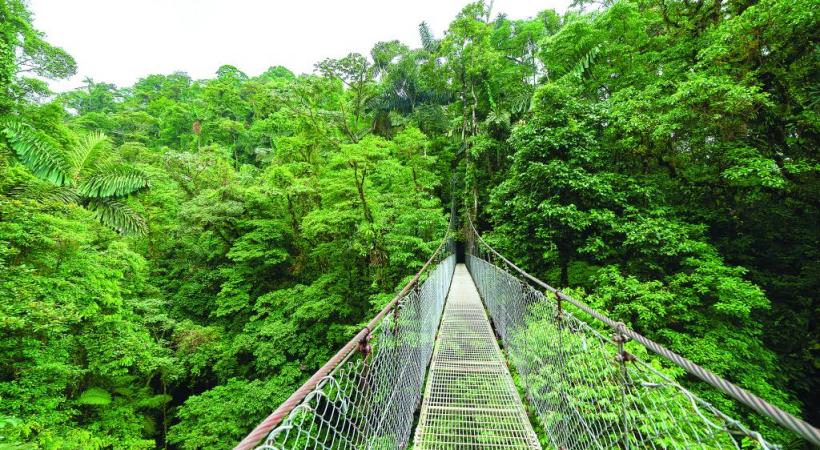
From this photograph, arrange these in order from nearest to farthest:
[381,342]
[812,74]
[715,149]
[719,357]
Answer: [381,342] → [719,357] → [812,74] → [715,149]

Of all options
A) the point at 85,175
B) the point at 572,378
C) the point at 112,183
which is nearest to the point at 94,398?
the point at 112,183

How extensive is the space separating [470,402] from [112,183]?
5.93m

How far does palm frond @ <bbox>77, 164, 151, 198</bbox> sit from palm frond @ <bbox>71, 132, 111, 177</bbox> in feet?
0.63

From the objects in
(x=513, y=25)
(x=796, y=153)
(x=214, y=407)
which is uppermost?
(x=513, y=25)

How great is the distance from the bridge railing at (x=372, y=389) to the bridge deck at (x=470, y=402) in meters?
0.14

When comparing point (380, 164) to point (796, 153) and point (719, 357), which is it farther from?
point (796, 153)

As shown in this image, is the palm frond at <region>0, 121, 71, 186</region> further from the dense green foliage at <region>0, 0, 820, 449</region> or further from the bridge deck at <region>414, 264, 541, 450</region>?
the bridge deck at <region>414, 264, 541, 450</region>

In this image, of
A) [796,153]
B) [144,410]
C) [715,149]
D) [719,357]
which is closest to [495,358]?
[719,357]

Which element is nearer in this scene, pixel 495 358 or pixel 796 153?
pixel 495 358

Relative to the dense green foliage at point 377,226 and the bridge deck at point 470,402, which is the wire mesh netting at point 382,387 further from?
the dense green foliage at point 377,226

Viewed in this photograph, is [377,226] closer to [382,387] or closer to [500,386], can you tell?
[500,386]

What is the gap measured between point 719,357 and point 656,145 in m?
3.29

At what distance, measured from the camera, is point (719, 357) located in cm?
355

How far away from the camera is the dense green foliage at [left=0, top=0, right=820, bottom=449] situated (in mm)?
3627
